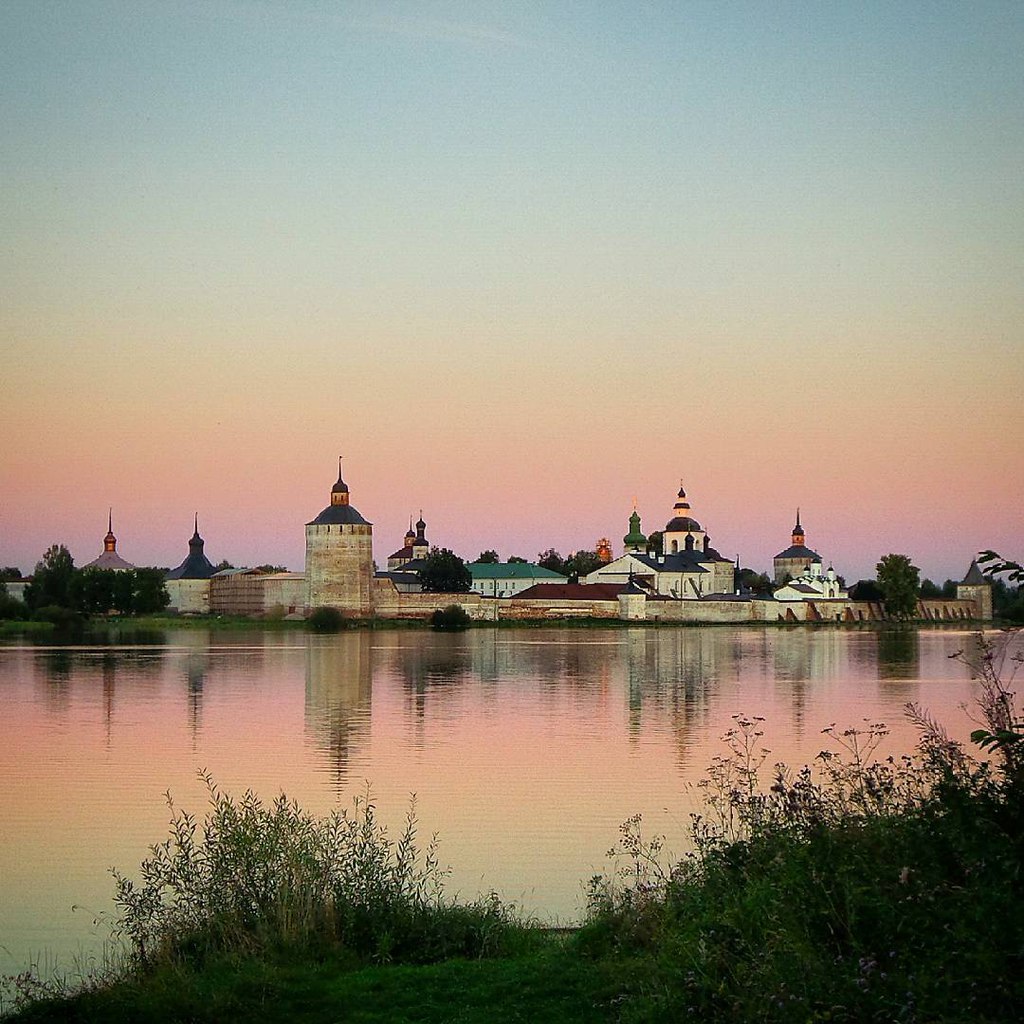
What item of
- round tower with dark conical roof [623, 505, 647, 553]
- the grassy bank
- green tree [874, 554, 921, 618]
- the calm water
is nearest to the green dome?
round tower with dark conical roof [623, 505, 647, 553]

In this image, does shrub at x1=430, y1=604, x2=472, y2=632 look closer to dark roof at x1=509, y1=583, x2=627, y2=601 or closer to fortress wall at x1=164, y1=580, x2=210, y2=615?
dark roof at x1=509, y1=583, x2=627, y2=601

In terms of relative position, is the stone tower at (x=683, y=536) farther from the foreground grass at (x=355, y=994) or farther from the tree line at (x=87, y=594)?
the foreground grass at (x=355, y=994)

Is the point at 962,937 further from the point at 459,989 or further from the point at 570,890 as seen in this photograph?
the point at 570,890

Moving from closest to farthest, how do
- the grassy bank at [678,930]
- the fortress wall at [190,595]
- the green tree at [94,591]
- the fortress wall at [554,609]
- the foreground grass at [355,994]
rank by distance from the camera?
the grassy bank at [678,930] → the foreground grass at [355,994] → the green tree at [94,591] → the fortress wall at [554,609] → the fortress wall at [190,595]

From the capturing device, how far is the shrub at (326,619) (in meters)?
74.2

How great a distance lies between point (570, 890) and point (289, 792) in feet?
15.4

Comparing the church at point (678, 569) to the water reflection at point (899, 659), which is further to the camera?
the church at point (678, 569)

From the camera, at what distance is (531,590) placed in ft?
274

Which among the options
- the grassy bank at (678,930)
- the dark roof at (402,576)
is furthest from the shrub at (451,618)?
the grassy bank at (678,930)

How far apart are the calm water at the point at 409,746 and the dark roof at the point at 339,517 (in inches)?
1624

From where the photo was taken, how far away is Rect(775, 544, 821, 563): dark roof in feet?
328

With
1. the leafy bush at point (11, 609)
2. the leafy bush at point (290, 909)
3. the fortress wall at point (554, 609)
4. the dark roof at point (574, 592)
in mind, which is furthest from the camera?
the dark roof at point (574, 592)

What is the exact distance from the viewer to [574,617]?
261 feet

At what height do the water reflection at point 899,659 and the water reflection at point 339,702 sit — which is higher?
the water reflection at point 339,702
